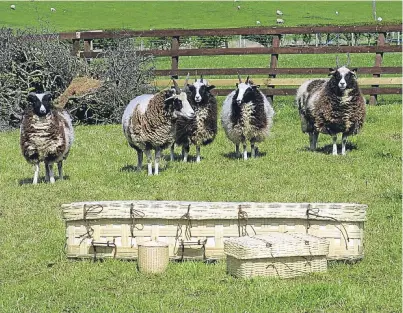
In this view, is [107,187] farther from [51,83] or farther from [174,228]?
[51,83]

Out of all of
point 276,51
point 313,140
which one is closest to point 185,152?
point 313,140

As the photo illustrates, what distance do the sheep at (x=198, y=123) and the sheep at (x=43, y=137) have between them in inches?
94.3

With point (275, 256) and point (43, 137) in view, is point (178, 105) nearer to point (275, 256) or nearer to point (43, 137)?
point (43, 137)

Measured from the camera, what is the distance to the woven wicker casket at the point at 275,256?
7965 millimetres

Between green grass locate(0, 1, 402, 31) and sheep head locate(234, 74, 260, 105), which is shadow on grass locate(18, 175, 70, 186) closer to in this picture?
sheep head locate(234, 74, 260, 105)

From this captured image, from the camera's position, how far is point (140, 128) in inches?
563

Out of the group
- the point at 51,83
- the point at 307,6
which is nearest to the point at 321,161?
the point at 51,83

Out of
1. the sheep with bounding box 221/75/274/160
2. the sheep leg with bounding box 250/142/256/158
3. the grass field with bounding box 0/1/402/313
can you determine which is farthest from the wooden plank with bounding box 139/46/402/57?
the sheep leg with bounding box 250/142/256/158

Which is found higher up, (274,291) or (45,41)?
(45,41)

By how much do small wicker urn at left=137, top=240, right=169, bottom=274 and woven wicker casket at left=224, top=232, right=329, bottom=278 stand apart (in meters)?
0.60

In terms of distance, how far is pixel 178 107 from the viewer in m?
14.3

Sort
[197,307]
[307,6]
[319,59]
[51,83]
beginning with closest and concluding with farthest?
[197,307], [51,83], [319,59], [307,6]

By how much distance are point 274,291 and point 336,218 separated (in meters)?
1.37

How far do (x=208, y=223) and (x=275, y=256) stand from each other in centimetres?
100
